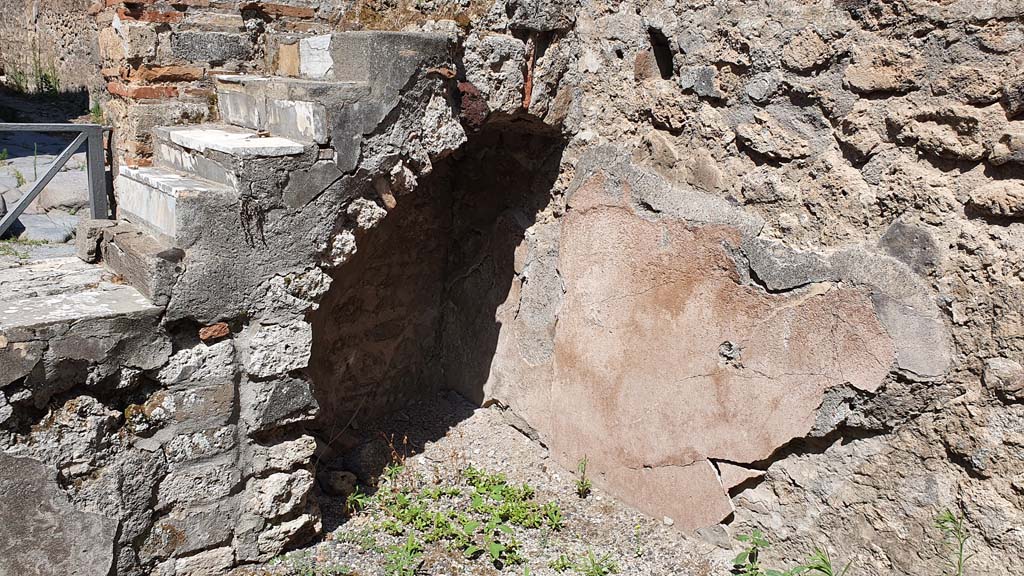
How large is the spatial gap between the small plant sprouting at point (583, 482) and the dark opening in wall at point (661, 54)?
5.61 ft

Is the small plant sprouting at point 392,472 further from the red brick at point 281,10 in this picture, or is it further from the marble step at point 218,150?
the red brick at point 281,10

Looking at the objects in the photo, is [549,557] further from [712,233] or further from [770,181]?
[770,181]

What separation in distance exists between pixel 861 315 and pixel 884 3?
0.96 meters

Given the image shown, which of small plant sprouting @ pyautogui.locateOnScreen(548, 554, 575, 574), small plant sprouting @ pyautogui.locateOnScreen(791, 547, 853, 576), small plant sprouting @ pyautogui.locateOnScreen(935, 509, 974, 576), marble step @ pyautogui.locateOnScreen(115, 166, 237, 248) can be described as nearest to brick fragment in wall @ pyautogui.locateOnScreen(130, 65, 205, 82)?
marble step @ pyautogui.locateOnScreen(115, 166, 237, 248)

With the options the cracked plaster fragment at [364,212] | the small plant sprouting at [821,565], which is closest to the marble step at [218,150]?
the cracked plaster fragment at [364,212]

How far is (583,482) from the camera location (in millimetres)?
3396

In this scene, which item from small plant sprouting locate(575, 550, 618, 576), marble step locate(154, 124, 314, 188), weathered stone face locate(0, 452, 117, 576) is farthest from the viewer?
small plant sprouting locate(575, 550, 618, 576)

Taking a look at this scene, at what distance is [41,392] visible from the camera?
7.16 ft

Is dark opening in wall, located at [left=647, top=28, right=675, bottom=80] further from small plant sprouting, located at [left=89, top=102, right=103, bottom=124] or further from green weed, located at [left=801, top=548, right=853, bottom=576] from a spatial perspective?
small plant sprouting, located at [left=89, top=102, right=103, bottom=124]

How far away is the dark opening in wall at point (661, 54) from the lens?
2928 mm

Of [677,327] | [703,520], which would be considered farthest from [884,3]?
[703,520]

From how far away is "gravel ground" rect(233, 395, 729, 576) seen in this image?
288 centimetres

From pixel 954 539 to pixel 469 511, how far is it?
5.90 ft

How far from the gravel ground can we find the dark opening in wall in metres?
1.82
